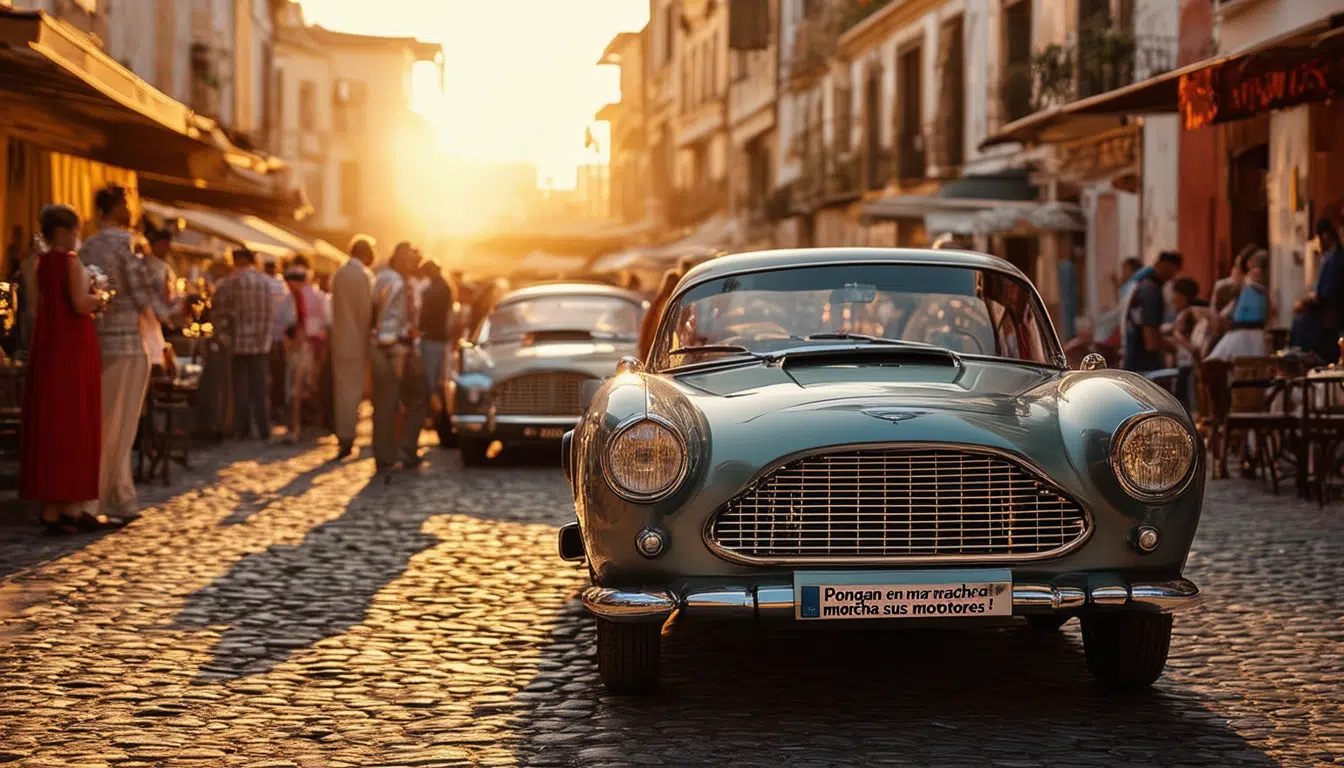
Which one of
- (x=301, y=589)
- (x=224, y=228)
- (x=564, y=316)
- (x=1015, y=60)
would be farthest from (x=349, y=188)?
(x=301, y=589)

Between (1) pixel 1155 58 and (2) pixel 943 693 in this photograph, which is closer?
(2) pixel 943 693

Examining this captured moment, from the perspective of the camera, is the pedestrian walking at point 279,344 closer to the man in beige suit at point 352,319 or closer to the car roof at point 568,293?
the car roof at point 568,293

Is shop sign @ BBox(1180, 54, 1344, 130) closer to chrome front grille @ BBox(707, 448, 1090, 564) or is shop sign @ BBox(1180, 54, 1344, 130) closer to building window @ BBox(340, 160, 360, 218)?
chrome front grille @ BBox(707, 448, 1090, 564)

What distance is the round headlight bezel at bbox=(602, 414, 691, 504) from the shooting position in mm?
6012

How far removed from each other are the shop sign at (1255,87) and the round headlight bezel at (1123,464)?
361 inches

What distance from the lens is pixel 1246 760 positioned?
5473mm

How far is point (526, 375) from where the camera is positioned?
646 inches

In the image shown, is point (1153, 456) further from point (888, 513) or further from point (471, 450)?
point (471, 450)

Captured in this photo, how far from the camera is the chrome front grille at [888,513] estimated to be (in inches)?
234

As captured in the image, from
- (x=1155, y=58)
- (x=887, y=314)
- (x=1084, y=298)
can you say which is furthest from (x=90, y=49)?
(x=1084, y=298)

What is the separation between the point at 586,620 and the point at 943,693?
203 centimetres

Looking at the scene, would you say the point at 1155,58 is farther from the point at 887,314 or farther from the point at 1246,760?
the point at 1246,760

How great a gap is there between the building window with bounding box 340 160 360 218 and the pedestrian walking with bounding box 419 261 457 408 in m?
58.0

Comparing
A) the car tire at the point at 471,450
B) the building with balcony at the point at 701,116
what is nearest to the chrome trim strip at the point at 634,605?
the car tire at the point at 471,450
